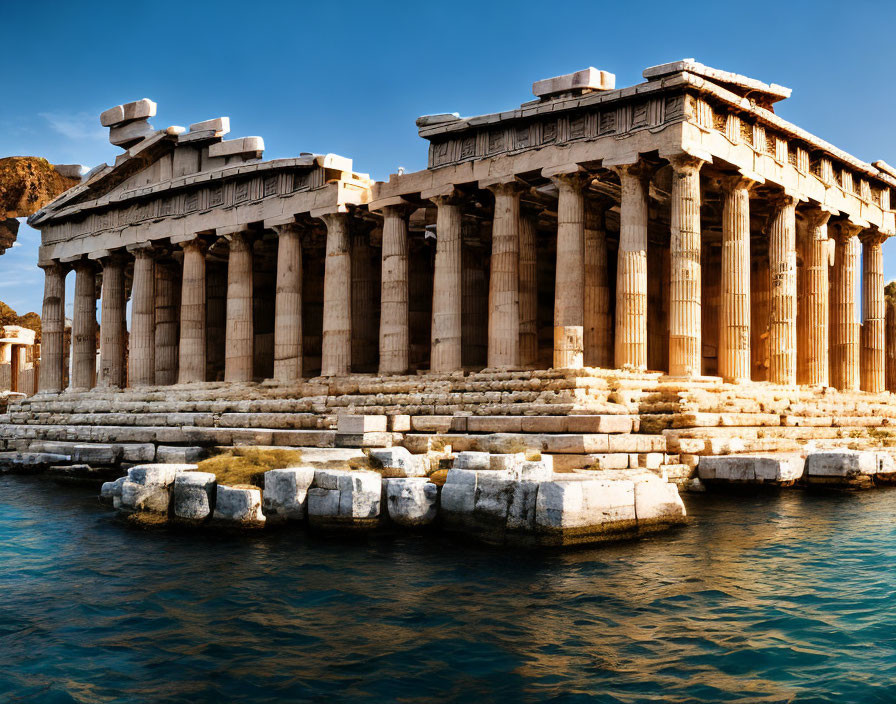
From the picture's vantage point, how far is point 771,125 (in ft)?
77.2

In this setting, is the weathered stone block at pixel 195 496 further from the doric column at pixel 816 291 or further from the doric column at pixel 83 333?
the doric column at pixel 83 333

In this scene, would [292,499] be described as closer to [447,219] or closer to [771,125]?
[447,219]

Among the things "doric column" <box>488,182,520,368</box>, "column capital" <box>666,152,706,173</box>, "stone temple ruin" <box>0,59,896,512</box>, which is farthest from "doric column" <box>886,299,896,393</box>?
"doric column" <box>488,182,520,368</box>

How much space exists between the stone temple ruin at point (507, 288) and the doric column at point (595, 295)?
0.07m

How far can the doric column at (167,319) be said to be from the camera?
108 ft

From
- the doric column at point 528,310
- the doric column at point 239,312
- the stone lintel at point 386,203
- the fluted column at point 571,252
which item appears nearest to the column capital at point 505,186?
the fluted column at point 571,252

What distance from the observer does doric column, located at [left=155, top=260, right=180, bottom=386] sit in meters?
32.8

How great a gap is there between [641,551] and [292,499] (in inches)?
193

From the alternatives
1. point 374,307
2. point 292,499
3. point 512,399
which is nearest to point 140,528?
point 292,499

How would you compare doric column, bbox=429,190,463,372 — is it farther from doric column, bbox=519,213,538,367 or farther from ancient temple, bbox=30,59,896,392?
doric column, bbox=519,213,538,367

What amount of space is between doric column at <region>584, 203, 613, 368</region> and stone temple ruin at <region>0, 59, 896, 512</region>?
0.07 metres

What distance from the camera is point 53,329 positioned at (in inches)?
1394

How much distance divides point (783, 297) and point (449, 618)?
1828 centimetres

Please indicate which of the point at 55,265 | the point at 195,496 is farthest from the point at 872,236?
the point at 55,265
